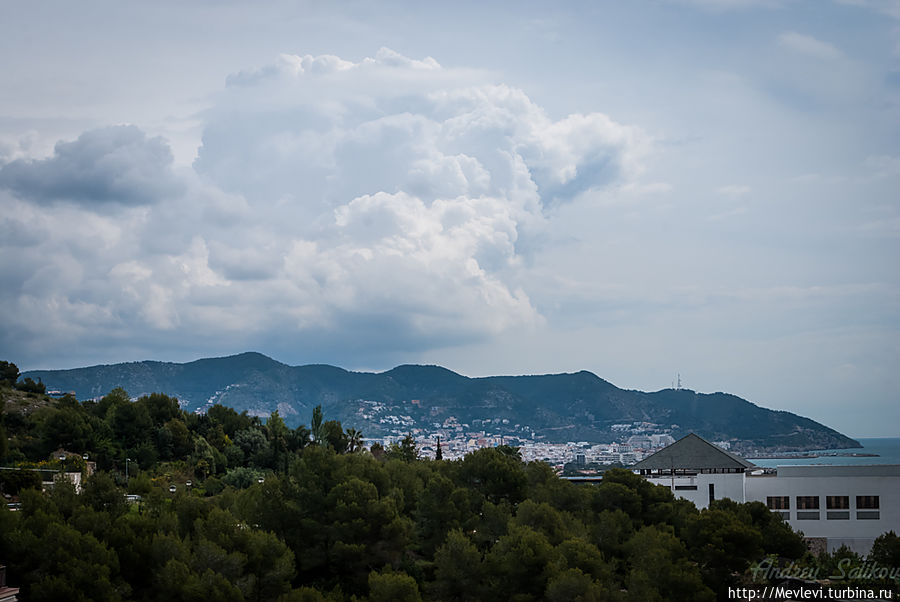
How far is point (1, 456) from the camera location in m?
52.2

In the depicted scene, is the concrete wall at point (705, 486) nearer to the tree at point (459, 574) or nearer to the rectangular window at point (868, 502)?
the rectangular window at point (868, 502)

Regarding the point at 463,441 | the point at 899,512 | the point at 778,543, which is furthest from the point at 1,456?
the point at 463,441

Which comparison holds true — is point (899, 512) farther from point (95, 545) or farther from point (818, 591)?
point (95, 545)

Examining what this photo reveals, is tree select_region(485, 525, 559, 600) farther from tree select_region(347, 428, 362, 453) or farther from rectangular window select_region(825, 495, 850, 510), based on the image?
tree select_region(347, 428, 362, 453)

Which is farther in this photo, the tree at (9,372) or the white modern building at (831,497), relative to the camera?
the tree at (9,372)

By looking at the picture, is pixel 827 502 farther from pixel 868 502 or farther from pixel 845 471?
pixel 845 471

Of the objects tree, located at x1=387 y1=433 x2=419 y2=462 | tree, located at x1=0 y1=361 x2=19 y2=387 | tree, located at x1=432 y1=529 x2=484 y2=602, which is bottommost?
tree, located at x1=432 y1=529 x2=484 y2=602

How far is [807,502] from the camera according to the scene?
5450cm

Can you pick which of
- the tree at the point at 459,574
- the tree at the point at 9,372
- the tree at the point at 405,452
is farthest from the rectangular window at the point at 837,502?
the tree at the point at 9,372

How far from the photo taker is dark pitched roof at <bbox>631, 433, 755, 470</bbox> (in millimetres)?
63125

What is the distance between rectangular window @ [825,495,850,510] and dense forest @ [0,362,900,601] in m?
7.35

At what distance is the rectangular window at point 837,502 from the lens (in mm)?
53719

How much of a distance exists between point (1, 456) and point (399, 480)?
79.2ft

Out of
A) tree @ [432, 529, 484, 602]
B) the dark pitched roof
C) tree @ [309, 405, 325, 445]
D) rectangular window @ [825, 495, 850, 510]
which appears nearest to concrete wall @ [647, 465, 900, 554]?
rectangular window @ [825, 495, 850, 510]
